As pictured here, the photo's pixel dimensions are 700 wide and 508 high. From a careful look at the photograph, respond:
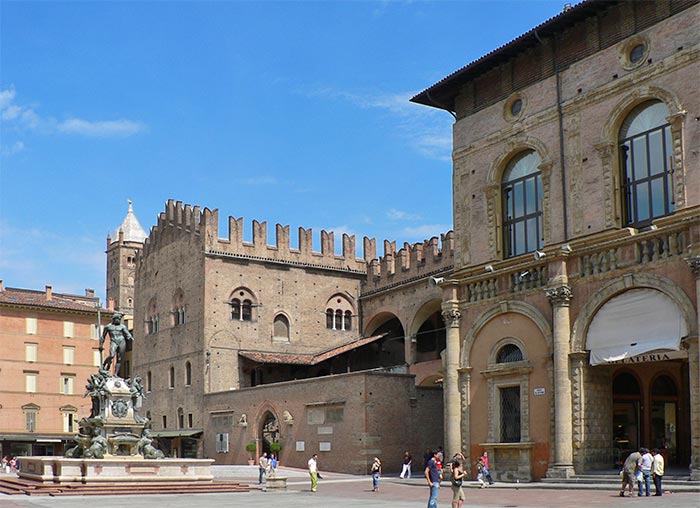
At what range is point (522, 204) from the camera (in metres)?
29.5

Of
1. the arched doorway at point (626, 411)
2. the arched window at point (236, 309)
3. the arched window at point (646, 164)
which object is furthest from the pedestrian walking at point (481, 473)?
the arched window at point (236, 309)

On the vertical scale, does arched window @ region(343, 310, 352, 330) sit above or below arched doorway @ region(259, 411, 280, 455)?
above

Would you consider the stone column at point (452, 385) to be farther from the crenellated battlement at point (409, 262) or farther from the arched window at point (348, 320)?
the arched window at point (348, 320)

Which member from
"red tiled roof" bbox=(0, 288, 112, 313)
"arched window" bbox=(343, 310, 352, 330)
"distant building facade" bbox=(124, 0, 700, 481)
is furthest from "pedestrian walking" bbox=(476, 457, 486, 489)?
A: "red tiled roof" bbox=(0, 288, 112, 313)

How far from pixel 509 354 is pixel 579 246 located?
14.7ft

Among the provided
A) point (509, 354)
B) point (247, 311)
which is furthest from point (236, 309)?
point (509, 354)

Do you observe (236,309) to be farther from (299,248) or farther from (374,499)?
(374,499)

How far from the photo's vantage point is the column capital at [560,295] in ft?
86.5

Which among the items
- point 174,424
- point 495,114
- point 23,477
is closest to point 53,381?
point 174,424

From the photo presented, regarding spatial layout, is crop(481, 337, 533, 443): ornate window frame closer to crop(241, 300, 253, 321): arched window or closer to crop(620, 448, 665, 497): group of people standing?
crop(620, 448, 665, 497): group of people standing

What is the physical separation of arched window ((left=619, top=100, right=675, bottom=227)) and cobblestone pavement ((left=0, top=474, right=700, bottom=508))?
7.41 metres

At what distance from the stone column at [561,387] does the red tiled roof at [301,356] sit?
22.5 metres

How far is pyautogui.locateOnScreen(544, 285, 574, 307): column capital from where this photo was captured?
86.5ft

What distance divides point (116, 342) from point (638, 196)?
50.3 ft
